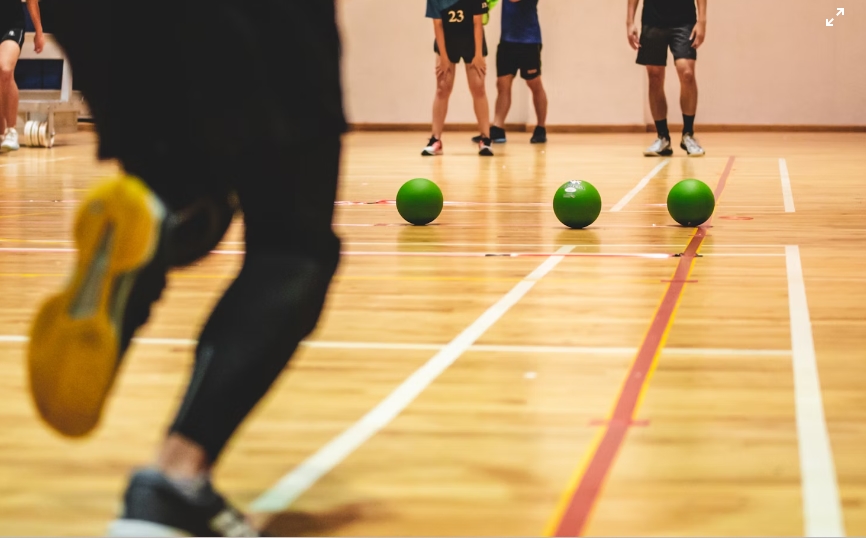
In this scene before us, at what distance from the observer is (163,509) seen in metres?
1.58

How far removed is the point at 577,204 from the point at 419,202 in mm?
750

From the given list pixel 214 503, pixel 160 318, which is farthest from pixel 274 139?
pixel 160 318

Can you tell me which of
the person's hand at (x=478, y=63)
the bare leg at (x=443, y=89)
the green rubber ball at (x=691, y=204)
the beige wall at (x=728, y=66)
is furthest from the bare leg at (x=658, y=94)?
the green rubber ball at (x=691, y=204)

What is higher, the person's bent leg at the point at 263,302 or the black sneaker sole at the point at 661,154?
the person's bent leg at the point at 263,302

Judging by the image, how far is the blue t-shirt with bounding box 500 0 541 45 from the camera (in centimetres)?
1315

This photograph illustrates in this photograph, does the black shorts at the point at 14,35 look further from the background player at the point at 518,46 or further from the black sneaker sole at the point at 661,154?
the black sneaker sole at the point at 661,154

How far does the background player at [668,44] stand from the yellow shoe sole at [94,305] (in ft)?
30.9

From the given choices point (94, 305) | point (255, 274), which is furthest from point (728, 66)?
point (94, 305)

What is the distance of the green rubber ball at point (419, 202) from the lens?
598 cm

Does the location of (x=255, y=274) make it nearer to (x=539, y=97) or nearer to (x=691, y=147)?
(x=691, y=147)

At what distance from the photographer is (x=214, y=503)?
5.38 ft

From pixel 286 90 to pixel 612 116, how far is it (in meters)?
14.5

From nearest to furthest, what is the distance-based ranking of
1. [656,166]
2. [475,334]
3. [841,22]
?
[475,334] → [656,166] → [841,22]

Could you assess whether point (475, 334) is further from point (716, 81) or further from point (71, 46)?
point (716, 81)
